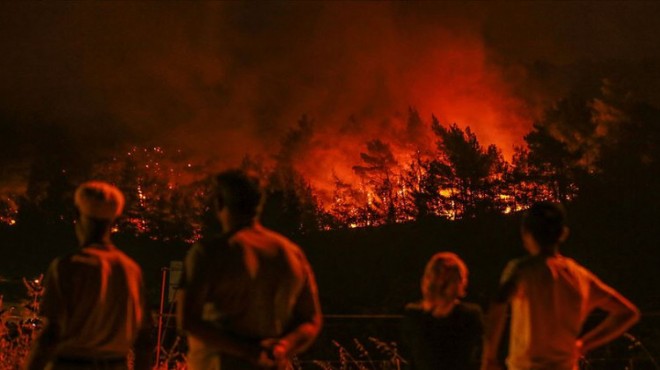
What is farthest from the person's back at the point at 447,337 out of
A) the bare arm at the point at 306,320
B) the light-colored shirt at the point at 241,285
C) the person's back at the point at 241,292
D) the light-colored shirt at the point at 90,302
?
the light-colored shirt at the point at 90,302

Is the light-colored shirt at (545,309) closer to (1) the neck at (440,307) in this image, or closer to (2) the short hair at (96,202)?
(1) the neck at (440,307)

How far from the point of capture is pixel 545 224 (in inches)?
144

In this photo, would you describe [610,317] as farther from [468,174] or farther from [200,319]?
[468,174]

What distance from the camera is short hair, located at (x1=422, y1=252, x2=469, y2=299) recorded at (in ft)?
13.3

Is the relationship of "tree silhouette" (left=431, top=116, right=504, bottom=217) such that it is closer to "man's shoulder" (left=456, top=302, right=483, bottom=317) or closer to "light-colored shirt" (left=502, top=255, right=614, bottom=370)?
"man's shoulder" (left=456, top=302, right=483, bottom=317)

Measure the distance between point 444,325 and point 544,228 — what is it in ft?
2.53

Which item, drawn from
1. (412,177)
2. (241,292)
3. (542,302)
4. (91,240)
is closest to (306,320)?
(241,292)

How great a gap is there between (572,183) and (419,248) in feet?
24.8

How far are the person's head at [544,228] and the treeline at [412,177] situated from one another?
81.2 ft

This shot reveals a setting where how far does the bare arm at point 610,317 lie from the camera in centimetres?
374

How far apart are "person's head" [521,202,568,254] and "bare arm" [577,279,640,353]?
0.31 metres

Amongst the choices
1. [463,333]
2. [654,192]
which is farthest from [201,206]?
[463,333]

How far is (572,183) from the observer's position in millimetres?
32219

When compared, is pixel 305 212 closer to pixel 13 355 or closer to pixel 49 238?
pixel 49 238
